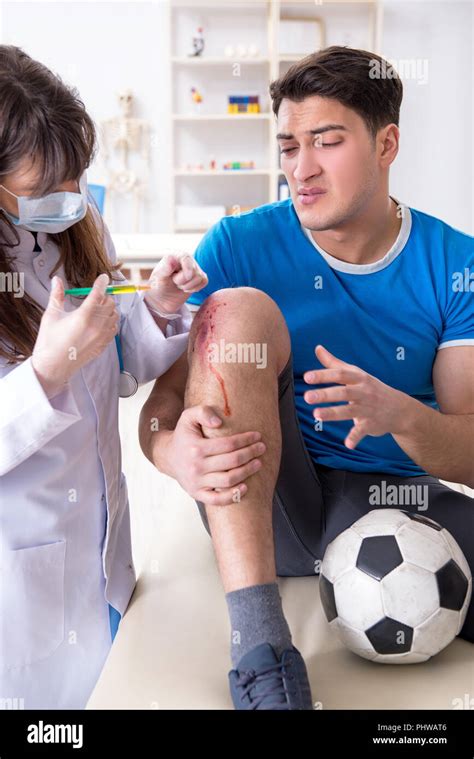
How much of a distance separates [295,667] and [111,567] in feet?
1.46

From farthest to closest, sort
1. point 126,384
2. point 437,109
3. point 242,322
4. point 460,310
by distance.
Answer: point 437,109 < point 460,310 < point 126,384 < point 242,322

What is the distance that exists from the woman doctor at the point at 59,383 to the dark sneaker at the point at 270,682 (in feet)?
1.18

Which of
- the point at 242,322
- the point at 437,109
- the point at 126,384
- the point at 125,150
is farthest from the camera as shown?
the point at 437,109

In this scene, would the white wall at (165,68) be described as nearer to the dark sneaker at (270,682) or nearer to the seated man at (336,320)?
the seated man at (336,320)

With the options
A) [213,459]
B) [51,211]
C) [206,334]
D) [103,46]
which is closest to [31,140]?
[51,211]

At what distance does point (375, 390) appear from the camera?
1222mm

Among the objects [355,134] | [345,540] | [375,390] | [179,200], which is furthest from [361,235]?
[179,200]

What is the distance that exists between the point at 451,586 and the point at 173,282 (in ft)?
2.17

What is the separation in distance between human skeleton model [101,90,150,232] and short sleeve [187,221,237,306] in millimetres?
4816

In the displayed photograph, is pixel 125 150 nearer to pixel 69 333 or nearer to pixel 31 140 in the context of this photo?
pixel 31 140

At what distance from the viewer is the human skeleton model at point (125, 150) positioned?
615 centimetres

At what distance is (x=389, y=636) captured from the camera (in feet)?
3.78

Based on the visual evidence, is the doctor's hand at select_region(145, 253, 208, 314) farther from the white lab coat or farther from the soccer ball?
the soccer ball

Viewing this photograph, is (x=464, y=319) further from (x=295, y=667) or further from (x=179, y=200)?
(x=179, y=200)
